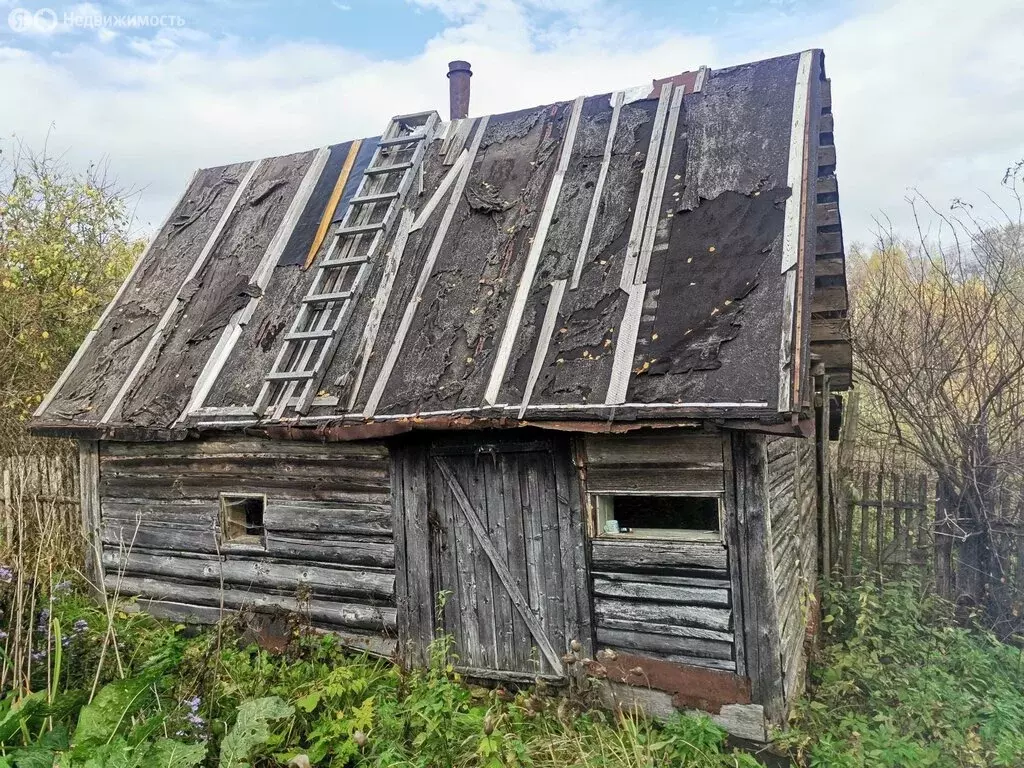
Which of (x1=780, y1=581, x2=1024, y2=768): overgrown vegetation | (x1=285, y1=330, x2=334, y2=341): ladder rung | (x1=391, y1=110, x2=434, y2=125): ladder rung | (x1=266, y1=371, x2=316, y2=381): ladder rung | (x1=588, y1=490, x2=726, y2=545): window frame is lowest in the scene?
(x1=780, y1=581, x2=1024, y2=768): overgrown vegetation

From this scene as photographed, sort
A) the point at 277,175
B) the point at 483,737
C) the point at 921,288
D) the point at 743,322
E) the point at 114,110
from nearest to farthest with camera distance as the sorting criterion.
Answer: the point at 483,737
the point at 743,322
the point at 921,288
the point at 277,175
the point at 114,110

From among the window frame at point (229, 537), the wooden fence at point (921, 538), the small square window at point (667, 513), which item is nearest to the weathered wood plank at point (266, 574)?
the window frame at point (229, 537)

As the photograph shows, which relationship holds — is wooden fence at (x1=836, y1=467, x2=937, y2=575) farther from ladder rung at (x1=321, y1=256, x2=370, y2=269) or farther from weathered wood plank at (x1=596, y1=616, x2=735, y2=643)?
ladder rung at (x1=321, y1=256, x2=370, y2=269)

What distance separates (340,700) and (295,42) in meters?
8.56

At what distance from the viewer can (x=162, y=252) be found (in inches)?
352

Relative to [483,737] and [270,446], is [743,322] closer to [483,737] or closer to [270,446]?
[483,737]

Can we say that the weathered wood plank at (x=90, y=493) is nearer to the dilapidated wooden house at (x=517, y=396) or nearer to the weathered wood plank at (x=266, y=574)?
the dilapidated wooden house at (x=517, y=396)

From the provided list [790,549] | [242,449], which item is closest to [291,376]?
[242,449]

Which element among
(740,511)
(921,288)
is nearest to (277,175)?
(740,511)

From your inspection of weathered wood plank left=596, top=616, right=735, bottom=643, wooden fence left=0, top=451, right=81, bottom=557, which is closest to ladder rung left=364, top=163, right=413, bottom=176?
wooden fence left=0, top=451, right=81, bottom=557

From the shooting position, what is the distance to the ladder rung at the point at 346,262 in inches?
280

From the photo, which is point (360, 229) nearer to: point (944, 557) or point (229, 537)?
point (229, 537)

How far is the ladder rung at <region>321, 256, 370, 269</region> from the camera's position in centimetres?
711

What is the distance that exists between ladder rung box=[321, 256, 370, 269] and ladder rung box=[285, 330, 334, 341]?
874 millimetres
